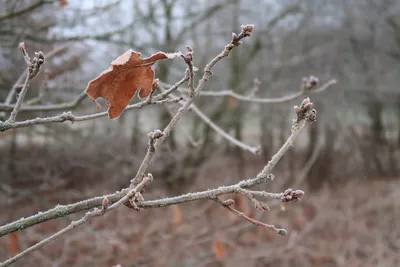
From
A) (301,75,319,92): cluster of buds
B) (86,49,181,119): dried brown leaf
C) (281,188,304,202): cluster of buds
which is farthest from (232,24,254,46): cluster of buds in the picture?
(301,75,319,92): cluster of buds

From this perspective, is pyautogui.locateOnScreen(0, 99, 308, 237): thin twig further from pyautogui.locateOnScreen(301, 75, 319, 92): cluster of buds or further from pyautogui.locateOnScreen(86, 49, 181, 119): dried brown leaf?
pyautogui.locateOnScreen(301, 75, 319, 92): cluster of buds

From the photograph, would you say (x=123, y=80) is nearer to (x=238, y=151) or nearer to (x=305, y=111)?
(x=305, y=111)

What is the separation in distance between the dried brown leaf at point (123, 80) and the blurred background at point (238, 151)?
10.0ft

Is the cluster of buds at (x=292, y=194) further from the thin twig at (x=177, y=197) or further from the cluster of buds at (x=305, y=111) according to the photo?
the cluster of buds at (x=305, y=111)

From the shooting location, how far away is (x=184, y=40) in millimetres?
7906

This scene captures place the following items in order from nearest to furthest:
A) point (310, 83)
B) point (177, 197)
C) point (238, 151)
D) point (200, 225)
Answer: point (177, 197)
point (310, 83)
point (200, 225)
point (238, 151)

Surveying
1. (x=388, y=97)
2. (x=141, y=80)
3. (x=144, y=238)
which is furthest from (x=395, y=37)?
(x=141, y=80)

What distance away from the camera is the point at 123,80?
99 centimetres

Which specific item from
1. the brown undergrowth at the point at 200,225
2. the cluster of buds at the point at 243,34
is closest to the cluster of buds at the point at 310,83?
the cluster of buds at the point at 243,34

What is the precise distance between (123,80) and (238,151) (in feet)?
36.0

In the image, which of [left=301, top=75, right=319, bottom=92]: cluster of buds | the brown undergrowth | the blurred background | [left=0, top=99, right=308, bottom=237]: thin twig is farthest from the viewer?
the blurred background

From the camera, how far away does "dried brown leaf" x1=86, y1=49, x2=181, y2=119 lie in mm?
936

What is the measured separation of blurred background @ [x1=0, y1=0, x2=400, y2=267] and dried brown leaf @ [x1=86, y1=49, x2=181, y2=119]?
3048mm

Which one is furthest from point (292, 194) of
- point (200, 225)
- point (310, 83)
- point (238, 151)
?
point (238, 151)
